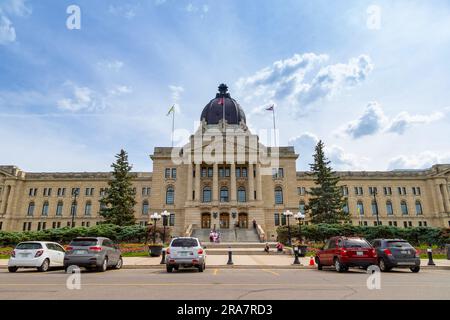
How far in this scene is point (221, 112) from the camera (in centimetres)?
7225

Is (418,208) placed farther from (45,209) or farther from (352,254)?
(45,209)

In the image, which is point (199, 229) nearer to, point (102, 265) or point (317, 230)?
point (317, 230)

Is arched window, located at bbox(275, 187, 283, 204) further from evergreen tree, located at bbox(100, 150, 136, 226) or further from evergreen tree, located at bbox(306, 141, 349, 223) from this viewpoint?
evergreen tree, located at bbox(100, 150, 136, 226)

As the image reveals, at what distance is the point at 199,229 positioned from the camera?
2039 inches

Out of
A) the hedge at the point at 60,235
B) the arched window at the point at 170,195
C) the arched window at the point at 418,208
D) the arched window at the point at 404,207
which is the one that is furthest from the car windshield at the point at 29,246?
the arched window at the point at 418,208

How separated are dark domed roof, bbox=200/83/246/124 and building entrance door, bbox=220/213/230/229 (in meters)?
23.4

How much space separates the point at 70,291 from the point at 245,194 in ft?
168

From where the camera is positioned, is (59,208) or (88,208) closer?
(88,208)

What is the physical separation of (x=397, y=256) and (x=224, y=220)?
41.4m

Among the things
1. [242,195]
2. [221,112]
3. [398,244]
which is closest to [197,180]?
[242,195]

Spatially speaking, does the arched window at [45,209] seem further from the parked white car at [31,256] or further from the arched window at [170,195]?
the parked white car at [31,256]

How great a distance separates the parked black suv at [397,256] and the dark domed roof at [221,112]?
55974 millimetres

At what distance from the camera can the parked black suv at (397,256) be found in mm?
15984
